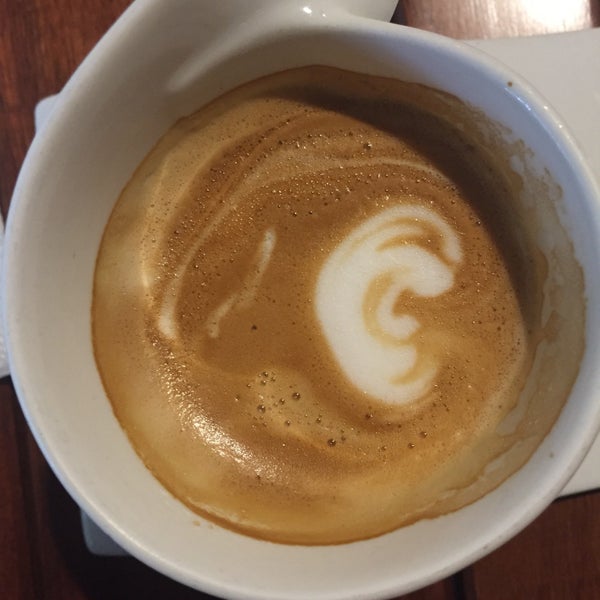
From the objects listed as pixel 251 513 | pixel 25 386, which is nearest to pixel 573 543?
pixel 251 513

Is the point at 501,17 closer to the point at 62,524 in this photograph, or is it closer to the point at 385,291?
the point at 385,291

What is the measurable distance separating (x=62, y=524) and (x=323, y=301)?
0.40 meters

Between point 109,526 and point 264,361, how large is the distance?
0.28m

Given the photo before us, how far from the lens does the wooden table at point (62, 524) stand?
77 cm

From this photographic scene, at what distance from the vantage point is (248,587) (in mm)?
601

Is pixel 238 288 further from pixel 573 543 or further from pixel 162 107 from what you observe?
pixel 573 543

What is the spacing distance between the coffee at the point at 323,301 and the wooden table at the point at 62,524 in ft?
0.40

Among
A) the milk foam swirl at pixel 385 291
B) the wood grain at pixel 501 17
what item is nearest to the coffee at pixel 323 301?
the milk foam swirl at pixel 385 291

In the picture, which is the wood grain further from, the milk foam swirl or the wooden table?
the wooden table

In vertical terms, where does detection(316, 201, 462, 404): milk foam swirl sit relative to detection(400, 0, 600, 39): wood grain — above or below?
below

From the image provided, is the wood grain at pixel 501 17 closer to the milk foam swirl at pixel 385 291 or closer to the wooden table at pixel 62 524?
the milk foam swirl at pixel 385 291

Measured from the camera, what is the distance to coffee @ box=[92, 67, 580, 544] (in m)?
0.81

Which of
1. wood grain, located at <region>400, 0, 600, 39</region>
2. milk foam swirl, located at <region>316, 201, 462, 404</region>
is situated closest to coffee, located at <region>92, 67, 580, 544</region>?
milk foam swirl, located at <region>316, 201, 462, 404</region>

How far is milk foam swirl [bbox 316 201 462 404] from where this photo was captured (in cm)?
83
